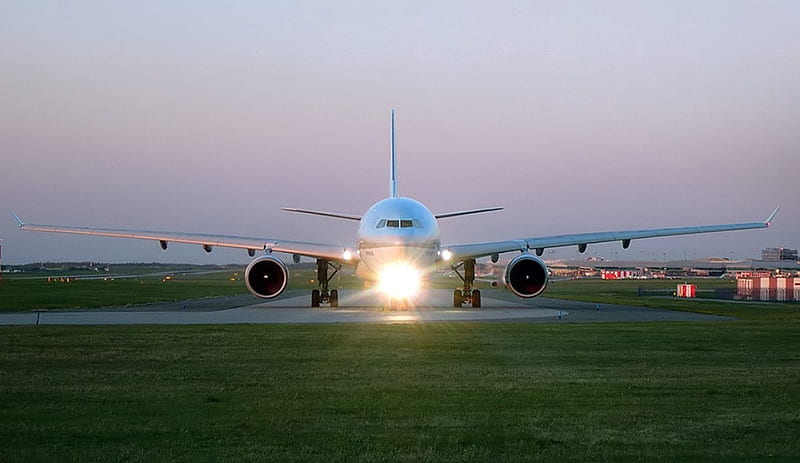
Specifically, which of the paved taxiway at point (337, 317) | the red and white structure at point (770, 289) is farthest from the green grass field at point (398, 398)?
the red and white structure at point (770, 289)

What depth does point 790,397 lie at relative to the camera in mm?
11719

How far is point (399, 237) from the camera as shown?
Result: 3159 cm

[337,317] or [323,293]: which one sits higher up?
[323,293]

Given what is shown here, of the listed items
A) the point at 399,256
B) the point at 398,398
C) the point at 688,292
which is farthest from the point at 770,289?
the point at 398,398

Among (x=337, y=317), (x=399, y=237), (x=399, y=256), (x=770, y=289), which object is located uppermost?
(x=399, y=237)

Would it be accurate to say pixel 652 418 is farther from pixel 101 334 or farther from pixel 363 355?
pixel 101 334

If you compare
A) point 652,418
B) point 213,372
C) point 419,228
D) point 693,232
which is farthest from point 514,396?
point 693,232

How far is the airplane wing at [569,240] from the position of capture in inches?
1416

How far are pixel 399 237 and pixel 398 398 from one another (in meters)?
20.0

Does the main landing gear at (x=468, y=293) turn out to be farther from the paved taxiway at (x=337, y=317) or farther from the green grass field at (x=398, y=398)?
the green grass field at (x=398, y=398)

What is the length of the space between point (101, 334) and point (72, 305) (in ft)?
62.8

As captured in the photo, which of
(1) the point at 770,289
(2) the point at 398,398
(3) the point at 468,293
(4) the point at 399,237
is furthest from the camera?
(1) the point at 770,289

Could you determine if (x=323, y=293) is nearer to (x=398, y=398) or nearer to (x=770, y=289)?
(x=398, y=398)

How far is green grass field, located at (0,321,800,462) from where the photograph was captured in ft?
28.8
